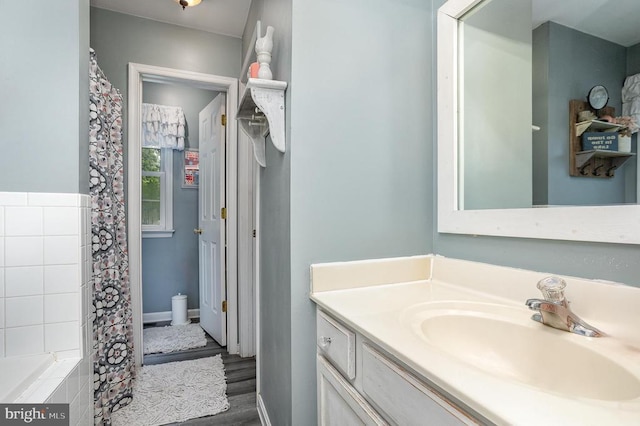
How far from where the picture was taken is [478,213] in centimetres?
110

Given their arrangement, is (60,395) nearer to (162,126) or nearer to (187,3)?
(187,3)

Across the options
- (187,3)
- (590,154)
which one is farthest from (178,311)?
(590,154)

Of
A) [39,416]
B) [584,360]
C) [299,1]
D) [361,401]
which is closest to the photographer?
[584,360]

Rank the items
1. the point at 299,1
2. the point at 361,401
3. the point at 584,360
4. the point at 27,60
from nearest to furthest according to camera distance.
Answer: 1. the point at 584,360
2. the point at 361,401
3. the point at 299,1
4. the point at 27,60

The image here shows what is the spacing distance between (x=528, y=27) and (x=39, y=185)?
1.88 metres

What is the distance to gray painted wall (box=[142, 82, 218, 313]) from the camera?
3211mm

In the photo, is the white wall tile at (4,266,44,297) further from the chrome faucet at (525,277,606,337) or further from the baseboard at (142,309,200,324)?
the baseboard at (142,309,200,324)

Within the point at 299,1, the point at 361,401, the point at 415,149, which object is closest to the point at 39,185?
the point at 299,1

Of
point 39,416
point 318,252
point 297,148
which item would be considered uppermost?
point 297,148

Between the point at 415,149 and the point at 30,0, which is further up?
the point at 30,0

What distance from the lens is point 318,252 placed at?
111cm

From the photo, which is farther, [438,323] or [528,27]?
[528,27]

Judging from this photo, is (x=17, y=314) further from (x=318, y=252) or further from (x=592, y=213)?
(x=592, y=213)

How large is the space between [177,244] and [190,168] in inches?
33.9
